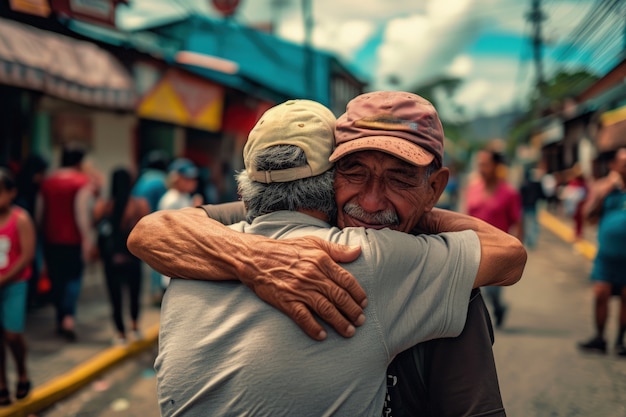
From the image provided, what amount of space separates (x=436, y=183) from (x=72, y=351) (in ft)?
16.9

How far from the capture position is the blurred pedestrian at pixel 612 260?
5.48m

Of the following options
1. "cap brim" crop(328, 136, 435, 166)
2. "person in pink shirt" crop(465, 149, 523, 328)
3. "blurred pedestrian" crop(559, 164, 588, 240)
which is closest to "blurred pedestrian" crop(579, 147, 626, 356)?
"person in pink shirt" crop(465, 149, 523, 328)

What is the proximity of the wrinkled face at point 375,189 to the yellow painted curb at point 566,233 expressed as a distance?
30.1ft

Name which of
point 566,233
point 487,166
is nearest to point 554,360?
point 487,166

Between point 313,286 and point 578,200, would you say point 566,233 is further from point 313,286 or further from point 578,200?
point 313,286

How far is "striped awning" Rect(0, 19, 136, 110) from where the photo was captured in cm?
593

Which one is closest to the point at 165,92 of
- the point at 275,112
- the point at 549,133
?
the point at 275,112

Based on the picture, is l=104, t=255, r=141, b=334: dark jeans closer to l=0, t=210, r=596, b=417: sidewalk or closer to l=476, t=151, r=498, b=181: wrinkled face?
l=0, t=210, r=596, b=417: sidewalk

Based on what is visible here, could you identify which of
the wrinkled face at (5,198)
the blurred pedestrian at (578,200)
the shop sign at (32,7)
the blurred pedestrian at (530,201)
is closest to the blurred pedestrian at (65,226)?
the shop sign at (32,7)

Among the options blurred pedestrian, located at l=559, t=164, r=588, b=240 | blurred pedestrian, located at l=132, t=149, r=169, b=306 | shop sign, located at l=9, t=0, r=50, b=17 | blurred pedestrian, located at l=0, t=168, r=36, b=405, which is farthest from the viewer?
blurred pedestrian, located at l=559, t=164, r=588, b=240

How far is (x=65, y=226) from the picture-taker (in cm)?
622

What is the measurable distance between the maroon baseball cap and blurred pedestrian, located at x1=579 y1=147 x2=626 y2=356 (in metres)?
4.78

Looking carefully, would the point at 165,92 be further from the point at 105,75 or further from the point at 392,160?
the point at 392,160

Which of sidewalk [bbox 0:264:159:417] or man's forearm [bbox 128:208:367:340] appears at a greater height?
man's forearm [bbox 128:208:367:340]
